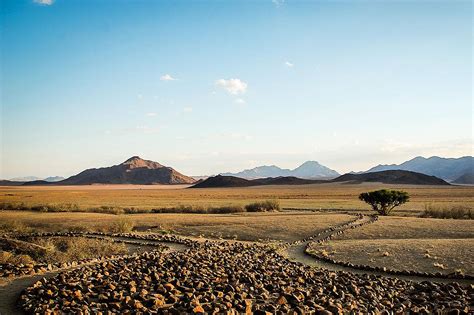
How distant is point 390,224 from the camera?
2756cm

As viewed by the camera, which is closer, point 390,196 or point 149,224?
point 149,224

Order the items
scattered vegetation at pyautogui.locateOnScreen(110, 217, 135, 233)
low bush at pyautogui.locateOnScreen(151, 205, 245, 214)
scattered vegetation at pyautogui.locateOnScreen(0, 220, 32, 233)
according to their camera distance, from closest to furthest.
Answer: scattered vegetation at pyautogui.locateOnScreen(110, 217, 135, 233) → scattered vegetation at pyautogui.locateOnScreen(0, 220, 32, 233) → low bush at pyautogui.locateOnScreen(151, 205, 245, 214)

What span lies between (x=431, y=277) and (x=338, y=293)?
5112 mm

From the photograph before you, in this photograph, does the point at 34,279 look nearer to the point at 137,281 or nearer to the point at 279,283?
the point at 137,281

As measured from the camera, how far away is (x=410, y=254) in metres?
18.2

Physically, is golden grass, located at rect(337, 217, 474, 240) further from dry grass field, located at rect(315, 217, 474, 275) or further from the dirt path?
the dirt path

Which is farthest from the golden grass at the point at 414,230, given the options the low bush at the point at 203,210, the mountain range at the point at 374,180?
the mountain range at the point at 374,180

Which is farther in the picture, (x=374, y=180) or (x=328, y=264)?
(x=374, y=180)

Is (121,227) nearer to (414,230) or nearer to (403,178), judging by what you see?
(414,230)

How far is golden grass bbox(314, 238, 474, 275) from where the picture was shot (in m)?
16.5

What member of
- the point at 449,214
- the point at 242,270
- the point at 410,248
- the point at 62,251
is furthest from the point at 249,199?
the point at 242,270

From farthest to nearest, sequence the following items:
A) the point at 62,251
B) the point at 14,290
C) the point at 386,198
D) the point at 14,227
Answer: the point at 386,198 < the point at 14,227 < the point at 62,251 < the point at 14,290

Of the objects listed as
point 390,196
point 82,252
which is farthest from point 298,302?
point 390,196

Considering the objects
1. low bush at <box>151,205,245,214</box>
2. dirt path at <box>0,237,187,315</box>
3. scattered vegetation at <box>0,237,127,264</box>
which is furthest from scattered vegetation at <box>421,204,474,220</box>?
dirt path at <box>0,237,187,315</box>
